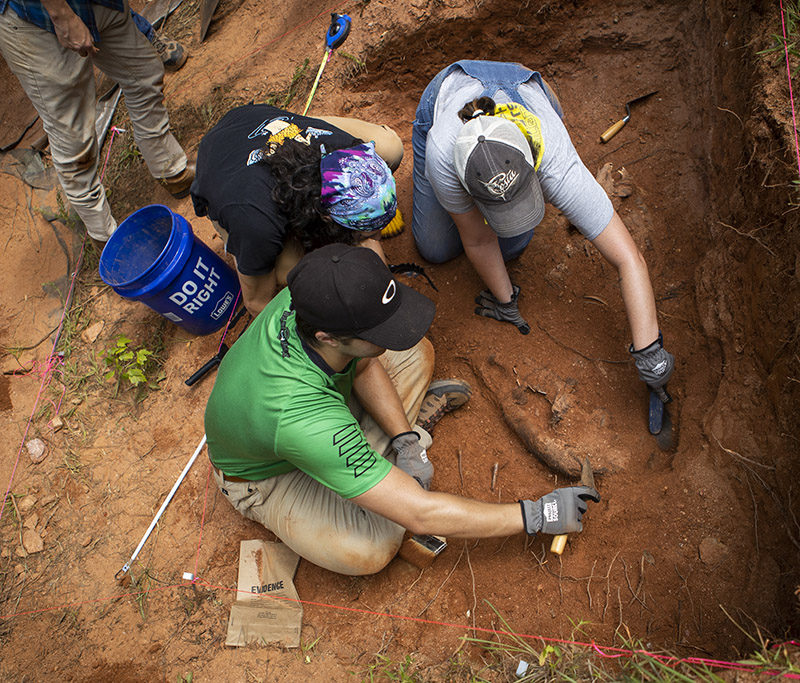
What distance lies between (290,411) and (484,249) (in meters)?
1.22

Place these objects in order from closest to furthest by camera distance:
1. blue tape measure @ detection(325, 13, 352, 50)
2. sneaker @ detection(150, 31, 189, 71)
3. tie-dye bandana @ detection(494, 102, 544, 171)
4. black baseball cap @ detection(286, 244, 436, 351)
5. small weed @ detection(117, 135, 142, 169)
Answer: black baseball cap @ detection(286, 244, 436, 351)
tie-dye bandana @ detection(494, 102, 544, 171)
blue tape measure @ detection(325, 13, 352, 50)
small weed @ detection(117, 135, 142, 169)
sneaker @ detection(150, 31, 189, 71)

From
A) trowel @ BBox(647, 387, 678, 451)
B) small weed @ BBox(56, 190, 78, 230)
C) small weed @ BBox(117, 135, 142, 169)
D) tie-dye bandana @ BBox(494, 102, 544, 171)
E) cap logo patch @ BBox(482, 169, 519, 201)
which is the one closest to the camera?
cap logo patch @ BBox(482, 169, 519, 201)

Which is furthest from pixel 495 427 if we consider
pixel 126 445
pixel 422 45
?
pixel 422 45

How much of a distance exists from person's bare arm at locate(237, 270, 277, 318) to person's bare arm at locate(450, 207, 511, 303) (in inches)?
32.8

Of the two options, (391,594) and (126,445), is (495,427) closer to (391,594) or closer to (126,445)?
(391,594)

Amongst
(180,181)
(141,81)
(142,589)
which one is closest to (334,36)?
(141,81)

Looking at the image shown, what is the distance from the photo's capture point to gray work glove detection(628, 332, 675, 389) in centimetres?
217

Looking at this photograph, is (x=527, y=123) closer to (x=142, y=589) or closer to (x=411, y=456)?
(x=411, y=456)

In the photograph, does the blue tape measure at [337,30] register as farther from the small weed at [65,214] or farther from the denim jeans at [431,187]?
the small weed at [65,214]

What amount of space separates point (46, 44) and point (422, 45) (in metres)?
1.94

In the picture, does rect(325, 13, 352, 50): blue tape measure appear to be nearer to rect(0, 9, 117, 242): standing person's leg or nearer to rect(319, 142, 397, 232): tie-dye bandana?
rect(0, 9, 117, 242): standing person's leg

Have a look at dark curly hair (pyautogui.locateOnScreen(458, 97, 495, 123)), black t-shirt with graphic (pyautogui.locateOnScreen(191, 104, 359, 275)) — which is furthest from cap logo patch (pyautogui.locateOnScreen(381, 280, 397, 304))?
dark curly hair (pyautogui.locateOnScreen(458, 97, 495, 123))

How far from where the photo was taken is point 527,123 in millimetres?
2076

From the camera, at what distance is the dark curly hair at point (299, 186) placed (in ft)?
6.93
